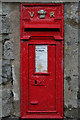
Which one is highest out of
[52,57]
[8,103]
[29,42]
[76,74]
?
[29,42]

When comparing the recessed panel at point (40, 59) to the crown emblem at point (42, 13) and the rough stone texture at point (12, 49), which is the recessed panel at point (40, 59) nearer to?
the rough stone texture at point (12, 49)

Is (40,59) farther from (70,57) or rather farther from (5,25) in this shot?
(5,25)

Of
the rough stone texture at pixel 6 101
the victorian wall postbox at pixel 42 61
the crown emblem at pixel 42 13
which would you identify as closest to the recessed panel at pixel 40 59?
the victorian wall postbox at pixel 42 61

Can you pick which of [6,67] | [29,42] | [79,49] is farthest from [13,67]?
[79,49]

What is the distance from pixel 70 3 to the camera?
2838mm

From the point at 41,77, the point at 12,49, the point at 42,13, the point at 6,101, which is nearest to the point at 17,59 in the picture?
the point at 12,49

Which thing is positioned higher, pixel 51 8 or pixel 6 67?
pixel 51 8

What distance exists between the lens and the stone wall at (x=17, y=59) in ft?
9.35

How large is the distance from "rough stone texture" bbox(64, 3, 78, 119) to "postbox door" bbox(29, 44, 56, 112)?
21 centimetres

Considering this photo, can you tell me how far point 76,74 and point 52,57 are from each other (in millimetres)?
476

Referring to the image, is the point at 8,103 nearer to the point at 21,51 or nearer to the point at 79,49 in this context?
the point at 21,51

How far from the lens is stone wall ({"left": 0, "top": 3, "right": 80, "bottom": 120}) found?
2.85m

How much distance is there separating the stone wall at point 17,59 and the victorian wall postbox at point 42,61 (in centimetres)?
9

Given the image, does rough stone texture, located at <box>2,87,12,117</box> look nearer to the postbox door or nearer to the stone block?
the postbox door
